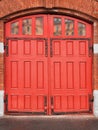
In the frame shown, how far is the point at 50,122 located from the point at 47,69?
1547 millimetres

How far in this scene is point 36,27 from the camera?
27.2 ft

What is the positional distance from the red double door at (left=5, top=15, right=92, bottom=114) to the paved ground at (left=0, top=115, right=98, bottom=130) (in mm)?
289

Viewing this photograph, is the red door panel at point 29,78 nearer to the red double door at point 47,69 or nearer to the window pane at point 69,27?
the red double door at point 47,69

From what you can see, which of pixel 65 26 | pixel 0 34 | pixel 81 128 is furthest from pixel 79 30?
pixel 81 128

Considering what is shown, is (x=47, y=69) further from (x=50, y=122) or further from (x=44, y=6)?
(x=44, y=6)

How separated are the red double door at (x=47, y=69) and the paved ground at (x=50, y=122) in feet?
0.95

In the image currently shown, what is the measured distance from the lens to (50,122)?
763 cm

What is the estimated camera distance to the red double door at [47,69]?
27.1ft

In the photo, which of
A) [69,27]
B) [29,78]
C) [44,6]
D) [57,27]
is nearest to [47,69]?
[29,78]

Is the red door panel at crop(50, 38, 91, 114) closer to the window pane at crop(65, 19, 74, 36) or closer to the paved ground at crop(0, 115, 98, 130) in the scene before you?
the window pane at crop(65, 19, 74, 36)

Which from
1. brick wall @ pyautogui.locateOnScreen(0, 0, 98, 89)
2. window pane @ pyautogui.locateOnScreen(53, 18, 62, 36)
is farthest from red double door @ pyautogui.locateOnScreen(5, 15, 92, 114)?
brick wall @ pyautogui.locateOnScreen(0, 0, 98, 89)

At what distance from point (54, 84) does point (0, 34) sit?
2095mm

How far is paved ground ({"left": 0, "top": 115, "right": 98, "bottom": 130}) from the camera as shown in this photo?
7164 millimetres

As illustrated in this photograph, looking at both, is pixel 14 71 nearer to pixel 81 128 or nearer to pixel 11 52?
pixel 11 52
